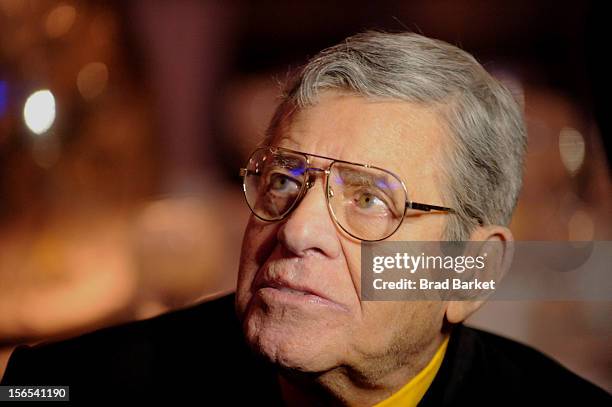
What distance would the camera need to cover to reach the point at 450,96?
1.53 meters

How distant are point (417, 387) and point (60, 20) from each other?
2.34 m

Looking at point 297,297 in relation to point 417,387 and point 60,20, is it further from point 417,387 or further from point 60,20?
point 60,20

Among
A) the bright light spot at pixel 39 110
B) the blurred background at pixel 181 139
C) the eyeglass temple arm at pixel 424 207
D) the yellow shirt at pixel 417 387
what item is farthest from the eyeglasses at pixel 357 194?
the bright light spot at pixel 39 110

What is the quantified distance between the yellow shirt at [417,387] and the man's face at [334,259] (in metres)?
0.09

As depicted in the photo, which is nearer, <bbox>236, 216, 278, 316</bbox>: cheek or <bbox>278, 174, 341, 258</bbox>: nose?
<bbox>278, 174, 341, 258</bbox>: nose

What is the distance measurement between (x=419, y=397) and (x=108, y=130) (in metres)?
2.24

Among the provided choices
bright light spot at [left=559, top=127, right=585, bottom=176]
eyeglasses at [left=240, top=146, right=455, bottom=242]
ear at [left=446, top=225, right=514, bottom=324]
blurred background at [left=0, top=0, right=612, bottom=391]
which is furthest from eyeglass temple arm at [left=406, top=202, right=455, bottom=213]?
bright light spot at [left=559, top=127, right=585, bottom=176]

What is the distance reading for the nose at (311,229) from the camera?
52.9 inches

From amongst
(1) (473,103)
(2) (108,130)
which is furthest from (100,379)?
(2) (108,130)

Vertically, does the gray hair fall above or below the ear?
above

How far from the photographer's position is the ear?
1.59m

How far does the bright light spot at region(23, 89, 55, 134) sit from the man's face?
74.3 inches

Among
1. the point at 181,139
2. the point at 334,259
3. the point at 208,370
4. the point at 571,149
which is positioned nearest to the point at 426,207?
the point at 334,259

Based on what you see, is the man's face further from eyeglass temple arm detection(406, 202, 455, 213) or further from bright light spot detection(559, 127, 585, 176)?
bright light spot detection(559, 127, 585, 176)
